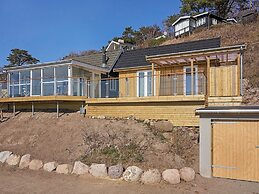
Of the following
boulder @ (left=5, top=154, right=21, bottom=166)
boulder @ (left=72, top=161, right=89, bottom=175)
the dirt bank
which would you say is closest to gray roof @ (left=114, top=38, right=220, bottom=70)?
the dirt bank

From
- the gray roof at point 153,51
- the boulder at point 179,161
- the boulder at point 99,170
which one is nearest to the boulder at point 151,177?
the boulder at point 179,161

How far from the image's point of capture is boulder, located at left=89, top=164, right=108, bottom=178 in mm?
10766

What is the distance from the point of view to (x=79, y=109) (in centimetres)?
1684

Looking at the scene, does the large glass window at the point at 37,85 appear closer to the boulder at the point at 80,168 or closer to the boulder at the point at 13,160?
the boulder at the point at 13,160

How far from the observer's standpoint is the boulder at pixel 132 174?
33.9 feet

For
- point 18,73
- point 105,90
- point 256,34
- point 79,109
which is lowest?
point 79,109

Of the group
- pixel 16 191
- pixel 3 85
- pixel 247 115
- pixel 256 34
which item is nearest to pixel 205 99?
pixel 247 115

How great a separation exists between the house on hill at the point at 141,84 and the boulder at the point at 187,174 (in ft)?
10.8

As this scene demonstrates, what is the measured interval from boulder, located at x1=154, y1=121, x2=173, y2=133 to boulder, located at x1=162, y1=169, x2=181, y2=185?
3.36 m

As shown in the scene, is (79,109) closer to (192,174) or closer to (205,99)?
(205,99)

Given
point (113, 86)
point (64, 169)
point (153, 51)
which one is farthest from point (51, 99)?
point (153, 51)

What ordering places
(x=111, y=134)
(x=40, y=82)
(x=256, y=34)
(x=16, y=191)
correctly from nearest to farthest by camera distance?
(x=16, y=191) → (x=111, y=134) → (x=40, y=82) → (x=256, y=34)

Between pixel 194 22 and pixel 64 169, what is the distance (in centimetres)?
3889

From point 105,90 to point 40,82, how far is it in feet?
17.6
